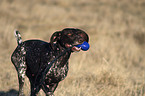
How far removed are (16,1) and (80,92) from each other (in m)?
12.7

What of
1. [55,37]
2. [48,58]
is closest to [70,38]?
[55,37]

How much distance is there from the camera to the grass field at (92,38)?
5.43 m

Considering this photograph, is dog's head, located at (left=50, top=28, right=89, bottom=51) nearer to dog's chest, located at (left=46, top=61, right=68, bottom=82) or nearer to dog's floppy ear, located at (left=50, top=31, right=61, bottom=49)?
dog's floppy ear, located at (left=50, top=31, right=61, bottom=49)

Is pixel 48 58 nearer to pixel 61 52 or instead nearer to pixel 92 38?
pixel 61 52

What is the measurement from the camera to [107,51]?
9.21 metres

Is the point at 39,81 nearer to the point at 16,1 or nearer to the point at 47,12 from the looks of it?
the point at 47,12

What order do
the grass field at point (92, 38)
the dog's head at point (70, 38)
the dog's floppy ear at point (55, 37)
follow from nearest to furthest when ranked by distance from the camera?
the dog's head at point (70, 38) → the dog's floppy ear at point (55, 37) → the grass field at point (92, 38)

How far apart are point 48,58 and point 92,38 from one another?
7.35 metres

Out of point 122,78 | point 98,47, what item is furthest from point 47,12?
point 122,78

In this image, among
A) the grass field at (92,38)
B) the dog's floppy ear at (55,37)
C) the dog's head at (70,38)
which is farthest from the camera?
the grass field at (92,38)

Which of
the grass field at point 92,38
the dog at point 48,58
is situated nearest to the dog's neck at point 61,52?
the dog at point 48,58

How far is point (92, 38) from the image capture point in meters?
10.5

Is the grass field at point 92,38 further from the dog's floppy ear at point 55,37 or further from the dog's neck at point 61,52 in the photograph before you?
the dog's floppy ear at point 55,37

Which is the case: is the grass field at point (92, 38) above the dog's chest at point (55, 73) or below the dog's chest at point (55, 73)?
below
